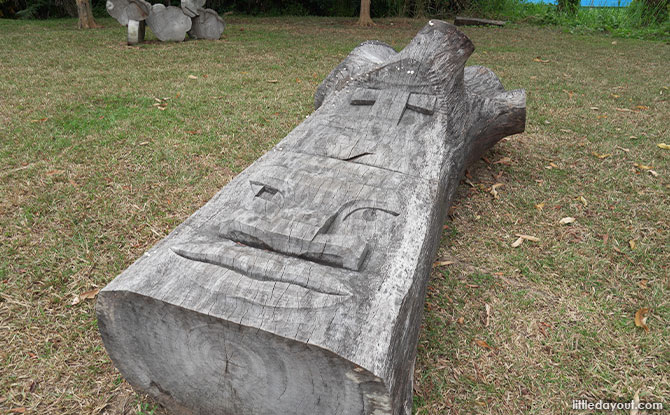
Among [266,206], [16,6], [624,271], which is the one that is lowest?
[624,271]

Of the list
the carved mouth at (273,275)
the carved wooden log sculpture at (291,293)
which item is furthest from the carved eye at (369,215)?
the carved mouth at (273,275)

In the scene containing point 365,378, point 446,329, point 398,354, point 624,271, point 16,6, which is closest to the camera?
point 365,378

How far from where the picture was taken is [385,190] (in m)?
1.68

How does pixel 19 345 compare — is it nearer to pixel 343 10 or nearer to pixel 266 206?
pixel 266 206

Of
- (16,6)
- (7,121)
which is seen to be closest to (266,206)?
(7,121)

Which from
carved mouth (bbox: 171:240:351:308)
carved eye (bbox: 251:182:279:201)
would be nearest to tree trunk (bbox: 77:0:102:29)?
carved eye (bbox: 251:182:279:201)

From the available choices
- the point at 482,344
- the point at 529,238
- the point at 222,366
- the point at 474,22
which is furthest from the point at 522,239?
the point at 474,22

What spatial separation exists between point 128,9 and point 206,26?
4.07ft

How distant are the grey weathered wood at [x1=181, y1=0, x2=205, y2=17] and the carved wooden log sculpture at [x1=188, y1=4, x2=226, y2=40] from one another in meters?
0.13

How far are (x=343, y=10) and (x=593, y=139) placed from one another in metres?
9.75

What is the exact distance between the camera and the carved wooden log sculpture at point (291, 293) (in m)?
1.15

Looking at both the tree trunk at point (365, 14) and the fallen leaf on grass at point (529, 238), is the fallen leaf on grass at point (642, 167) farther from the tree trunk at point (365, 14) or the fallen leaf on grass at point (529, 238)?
the tree trunk at point (365, 14)

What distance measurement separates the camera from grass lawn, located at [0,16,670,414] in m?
1.63

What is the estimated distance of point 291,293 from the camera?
4.02ft
